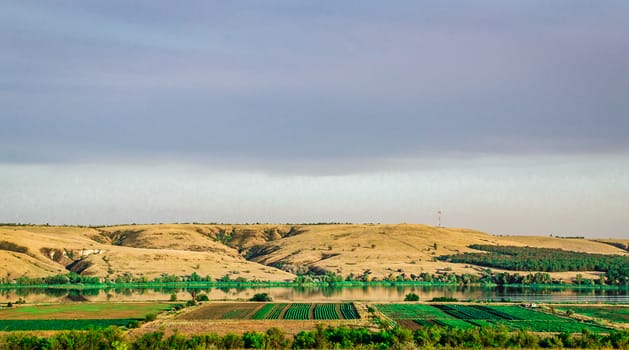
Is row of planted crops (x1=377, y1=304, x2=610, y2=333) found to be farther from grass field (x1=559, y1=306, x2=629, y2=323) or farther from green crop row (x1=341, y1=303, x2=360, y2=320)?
grass field (x1=559, y1=306, x2=629, y2=323)

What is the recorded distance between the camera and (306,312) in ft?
335

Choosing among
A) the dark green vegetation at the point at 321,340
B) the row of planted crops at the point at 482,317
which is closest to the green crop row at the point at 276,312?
the row of planted crops at the point at 482,317

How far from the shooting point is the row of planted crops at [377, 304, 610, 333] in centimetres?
8519

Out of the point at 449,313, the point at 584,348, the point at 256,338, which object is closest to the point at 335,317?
the point at 449,313

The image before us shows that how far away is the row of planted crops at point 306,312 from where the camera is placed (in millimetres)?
94562

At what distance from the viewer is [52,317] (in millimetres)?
98500

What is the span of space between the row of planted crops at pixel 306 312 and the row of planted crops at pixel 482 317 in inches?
201

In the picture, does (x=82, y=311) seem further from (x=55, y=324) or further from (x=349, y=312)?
(x=349, y=312)

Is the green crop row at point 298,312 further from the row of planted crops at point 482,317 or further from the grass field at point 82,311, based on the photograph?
the grass field at point 82,311

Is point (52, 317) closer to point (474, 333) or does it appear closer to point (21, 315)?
point (21, 315)

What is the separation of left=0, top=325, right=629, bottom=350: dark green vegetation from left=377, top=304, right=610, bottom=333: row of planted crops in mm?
14284

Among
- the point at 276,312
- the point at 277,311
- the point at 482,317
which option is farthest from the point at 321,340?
the point at 277,311

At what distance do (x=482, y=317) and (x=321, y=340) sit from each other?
3633cm

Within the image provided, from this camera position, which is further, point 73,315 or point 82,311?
point 82,311
